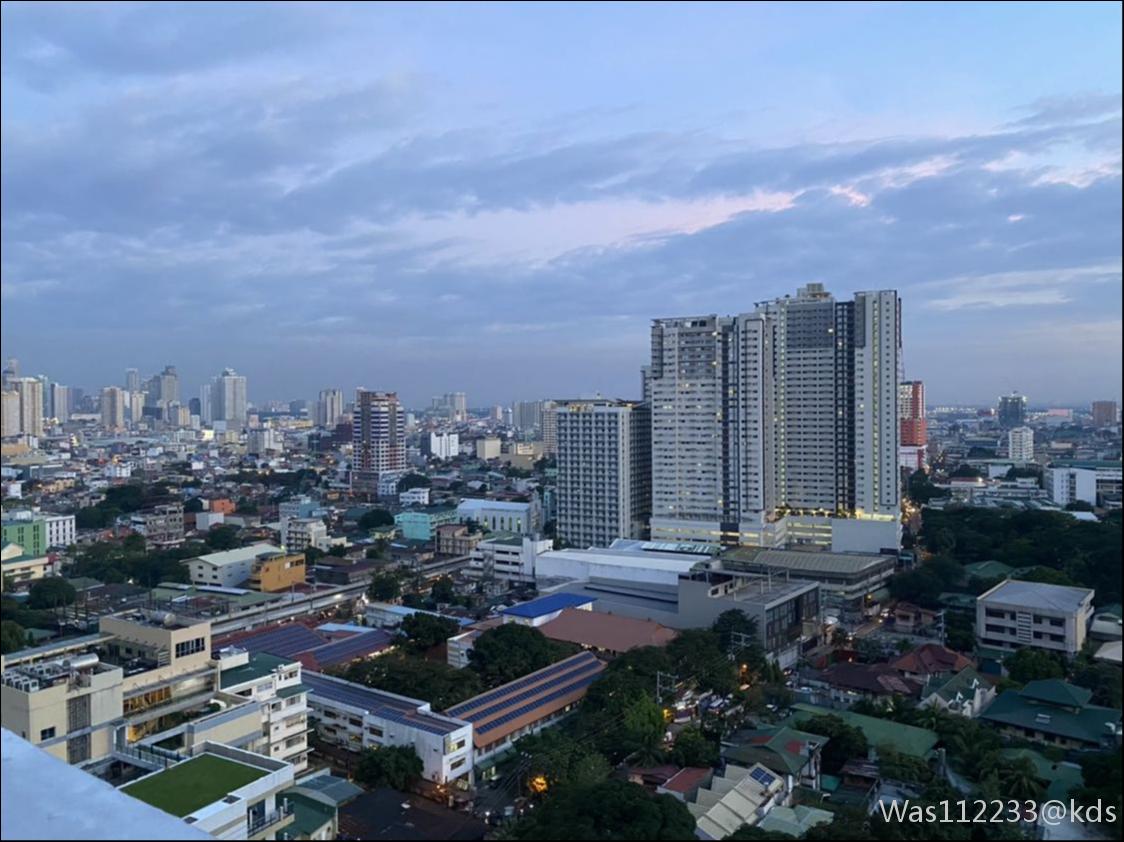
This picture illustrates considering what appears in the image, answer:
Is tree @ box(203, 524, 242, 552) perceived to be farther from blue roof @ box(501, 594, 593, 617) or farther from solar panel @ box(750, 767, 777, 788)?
solar panel @ box(750, 767, 777, 788)

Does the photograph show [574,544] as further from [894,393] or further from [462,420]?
[462,420]

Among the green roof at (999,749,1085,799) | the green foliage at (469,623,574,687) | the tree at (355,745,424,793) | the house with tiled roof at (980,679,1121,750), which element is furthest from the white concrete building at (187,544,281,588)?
the green roof at (999,749,1085,799)

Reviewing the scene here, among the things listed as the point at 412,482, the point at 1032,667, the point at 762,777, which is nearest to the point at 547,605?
the point at 762,777

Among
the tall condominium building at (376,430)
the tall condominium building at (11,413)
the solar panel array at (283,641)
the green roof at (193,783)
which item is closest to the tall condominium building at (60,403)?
the tall condominium building at (11,413)

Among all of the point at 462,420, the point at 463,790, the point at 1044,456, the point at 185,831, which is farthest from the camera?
the point at 462,420

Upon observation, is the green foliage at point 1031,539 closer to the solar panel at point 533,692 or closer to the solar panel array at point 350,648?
the solar panel at point 533,692

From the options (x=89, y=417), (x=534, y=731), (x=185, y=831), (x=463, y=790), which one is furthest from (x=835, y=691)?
(x=89, y=417)

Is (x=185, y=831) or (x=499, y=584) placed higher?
(x=185, y=831)
